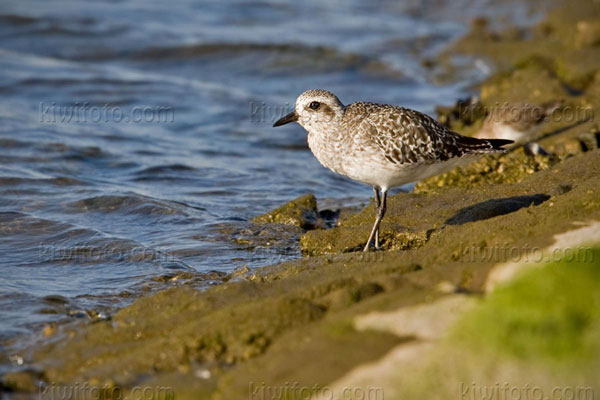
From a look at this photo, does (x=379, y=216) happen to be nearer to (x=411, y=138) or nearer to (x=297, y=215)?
(x=411, y=138)

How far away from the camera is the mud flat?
4.34 m

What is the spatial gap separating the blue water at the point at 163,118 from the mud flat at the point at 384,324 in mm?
1141

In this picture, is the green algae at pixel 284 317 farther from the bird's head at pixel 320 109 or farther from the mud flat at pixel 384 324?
the bird's head at pixel 320 109

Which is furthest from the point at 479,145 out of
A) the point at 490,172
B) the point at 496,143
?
the point at 490,172

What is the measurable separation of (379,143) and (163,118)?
7.73 meters

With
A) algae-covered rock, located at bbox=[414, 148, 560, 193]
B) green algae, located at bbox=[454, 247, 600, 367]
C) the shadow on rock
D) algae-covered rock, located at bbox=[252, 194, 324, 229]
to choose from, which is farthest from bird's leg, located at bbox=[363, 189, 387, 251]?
green algae, located at bbox=[454, 247, 600, 367]

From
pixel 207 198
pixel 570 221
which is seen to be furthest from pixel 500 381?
pixel 207 198

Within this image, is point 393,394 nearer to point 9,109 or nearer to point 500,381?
point 500,381

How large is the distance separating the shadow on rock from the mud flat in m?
0.02

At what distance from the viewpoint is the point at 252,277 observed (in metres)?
7.15

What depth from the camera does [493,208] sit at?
780cm

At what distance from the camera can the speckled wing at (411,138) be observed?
296 inches

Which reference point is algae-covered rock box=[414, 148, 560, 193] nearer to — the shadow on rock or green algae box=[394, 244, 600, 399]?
the shadow on rock

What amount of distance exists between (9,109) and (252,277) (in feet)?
28.8
